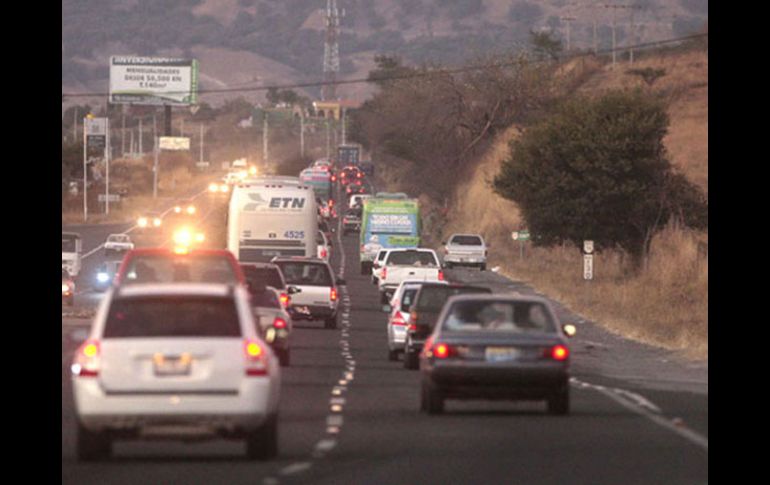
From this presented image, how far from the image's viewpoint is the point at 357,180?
15962 centimetres

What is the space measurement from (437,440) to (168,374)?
13.3ft

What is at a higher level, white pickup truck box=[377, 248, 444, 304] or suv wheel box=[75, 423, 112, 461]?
suv wheel box=[75, 423, 112, 461]

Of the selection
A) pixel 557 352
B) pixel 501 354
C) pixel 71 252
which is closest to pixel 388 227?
pixel 71 252

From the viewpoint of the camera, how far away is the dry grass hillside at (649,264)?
48.7m

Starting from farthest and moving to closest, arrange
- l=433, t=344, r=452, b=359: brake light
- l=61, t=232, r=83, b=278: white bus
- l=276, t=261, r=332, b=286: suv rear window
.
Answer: l=61, t=232, r=83, b=278: white bus < l=276, t=261, r=332, b=286: suv rear window < l=433, t=344, r=452, b=359: brake light

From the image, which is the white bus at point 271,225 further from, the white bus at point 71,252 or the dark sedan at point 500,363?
the dark sedan at point 500,363

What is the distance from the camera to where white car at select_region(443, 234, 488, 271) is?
8150cm

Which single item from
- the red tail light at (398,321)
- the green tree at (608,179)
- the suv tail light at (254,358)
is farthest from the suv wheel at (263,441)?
the green tree at (608,179)

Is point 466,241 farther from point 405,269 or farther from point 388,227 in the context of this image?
point 405,269

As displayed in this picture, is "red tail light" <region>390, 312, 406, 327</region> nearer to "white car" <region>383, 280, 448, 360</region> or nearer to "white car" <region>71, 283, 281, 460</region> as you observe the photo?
"white car" <region>383, 280, 448, 360</region>

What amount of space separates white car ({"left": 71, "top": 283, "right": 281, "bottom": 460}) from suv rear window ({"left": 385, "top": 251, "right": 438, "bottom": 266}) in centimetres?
4074

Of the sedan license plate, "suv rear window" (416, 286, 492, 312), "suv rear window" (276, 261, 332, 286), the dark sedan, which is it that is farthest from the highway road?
"suv rear window" (276, 261, 332, 286)

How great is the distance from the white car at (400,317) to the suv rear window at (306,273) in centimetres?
902
